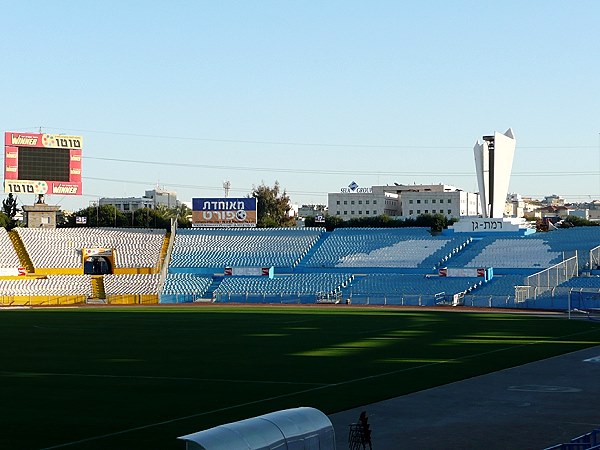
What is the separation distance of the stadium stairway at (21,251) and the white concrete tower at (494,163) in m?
53.3

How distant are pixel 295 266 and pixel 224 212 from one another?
15631 mm

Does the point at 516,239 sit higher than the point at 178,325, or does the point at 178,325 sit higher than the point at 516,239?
the point at 516,239

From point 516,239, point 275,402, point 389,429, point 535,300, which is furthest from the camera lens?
point 516,239

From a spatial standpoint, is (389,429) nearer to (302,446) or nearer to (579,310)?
(302,446)

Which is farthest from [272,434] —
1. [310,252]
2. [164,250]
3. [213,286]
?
[164,250]

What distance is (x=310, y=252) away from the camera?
116375 mm

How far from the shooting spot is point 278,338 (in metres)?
53.1

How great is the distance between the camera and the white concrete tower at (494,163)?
110188 millimetres

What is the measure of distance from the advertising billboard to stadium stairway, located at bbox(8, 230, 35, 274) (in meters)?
23.3

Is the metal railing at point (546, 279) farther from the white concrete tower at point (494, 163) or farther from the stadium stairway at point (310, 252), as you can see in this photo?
the stadium stairway at point (310, 252)

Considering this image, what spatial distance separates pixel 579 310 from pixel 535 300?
6.17 metres

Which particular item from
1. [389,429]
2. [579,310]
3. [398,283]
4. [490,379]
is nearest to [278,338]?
[490,379]

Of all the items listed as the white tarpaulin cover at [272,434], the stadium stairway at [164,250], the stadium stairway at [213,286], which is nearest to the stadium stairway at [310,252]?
the stadium stairway at [213,286]

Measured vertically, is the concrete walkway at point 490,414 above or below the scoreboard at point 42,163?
below
